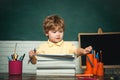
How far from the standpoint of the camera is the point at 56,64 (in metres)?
1.74

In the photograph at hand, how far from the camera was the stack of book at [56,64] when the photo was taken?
172 centimetres

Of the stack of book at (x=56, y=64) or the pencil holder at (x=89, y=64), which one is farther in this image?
the pencil holder at (x=89, y=64)

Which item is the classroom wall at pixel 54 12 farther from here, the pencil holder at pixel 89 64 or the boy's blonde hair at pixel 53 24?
the boy's blonde hair at pixel 53 24

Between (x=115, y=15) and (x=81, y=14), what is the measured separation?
33cm

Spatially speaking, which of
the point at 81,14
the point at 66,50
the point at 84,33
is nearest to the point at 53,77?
the point at 66,50

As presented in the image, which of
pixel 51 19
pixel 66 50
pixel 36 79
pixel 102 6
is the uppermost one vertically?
pixel 102 6

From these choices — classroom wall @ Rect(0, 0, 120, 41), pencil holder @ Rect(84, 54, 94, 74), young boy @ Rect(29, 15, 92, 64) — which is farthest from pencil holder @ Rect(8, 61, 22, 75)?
classroom wall @ Rect(0, 0, 120, 41)

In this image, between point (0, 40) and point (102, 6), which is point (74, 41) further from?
point (0, 40)

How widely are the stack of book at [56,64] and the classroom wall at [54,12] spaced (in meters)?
0.90

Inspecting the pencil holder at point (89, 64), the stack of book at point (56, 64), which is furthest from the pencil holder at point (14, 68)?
the pencil holder at point (89, 64)

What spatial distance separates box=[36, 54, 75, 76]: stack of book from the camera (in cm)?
172

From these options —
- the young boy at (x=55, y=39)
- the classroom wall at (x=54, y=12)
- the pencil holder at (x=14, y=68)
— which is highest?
the classroom wall at (x=54, y=12)

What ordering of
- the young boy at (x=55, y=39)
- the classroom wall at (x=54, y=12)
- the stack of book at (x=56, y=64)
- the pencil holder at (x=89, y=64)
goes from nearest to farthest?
the stack of book at (x=56, y=64)
the young boy at (x=55, y=39)
the pencil holder at (x=89, y=64)
the classroom wall at (x=54, y=12)

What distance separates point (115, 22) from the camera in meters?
2.65
